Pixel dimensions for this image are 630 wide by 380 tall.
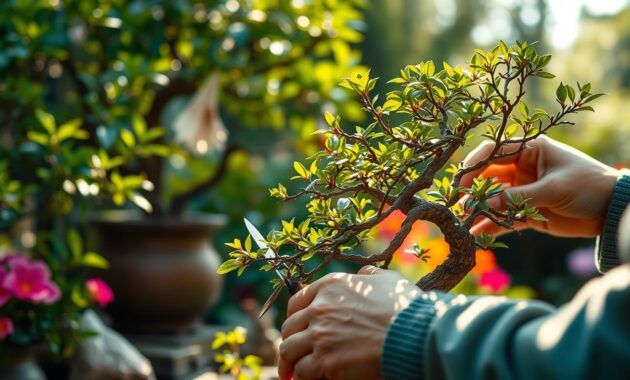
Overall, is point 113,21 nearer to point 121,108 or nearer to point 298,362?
point 121,108

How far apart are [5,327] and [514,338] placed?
1.76 metres

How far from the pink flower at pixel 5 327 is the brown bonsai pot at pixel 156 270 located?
70cm

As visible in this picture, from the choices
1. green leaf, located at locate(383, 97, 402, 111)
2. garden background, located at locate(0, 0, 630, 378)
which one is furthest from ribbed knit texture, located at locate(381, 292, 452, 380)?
garden background, located at locate(0, 0, 630, 378)

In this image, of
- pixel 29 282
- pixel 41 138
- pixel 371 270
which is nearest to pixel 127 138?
pixel 41 138

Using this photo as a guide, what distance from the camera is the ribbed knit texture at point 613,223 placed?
122 centimetres

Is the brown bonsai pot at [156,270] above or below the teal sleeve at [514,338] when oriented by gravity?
below

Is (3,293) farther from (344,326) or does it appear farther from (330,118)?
(344,326)

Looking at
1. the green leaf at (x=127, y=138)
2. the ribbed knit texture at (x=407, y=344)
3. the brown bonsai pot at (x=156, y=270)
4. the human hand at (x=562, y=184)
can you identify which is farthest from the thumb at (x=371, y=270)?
the brown bonsai pot at (x=156, y=270)

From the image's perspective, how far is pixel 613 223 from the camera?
123 centimetres

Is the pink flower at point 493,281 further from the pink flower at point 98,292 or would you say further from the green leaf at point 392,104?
the green leaf at point 392,104

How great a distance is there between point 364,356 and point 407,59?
588 cm

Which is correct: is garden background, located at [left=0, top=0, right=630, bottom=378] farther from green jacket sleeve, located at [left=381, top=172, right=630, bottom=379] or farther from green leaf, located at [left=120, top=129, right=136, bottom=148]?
green jacket sleeve, located at [left=381, top=172, right=630, bottom=379]

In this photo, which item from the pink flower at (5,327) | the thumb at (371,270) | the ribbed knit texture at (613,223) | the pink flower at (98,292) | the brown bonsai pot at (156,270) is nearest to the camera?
the thumb at (371,270)

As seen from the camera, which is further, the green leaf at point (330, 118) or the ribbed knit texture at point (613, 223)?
the ribbed knit texture at point (613, 223)
